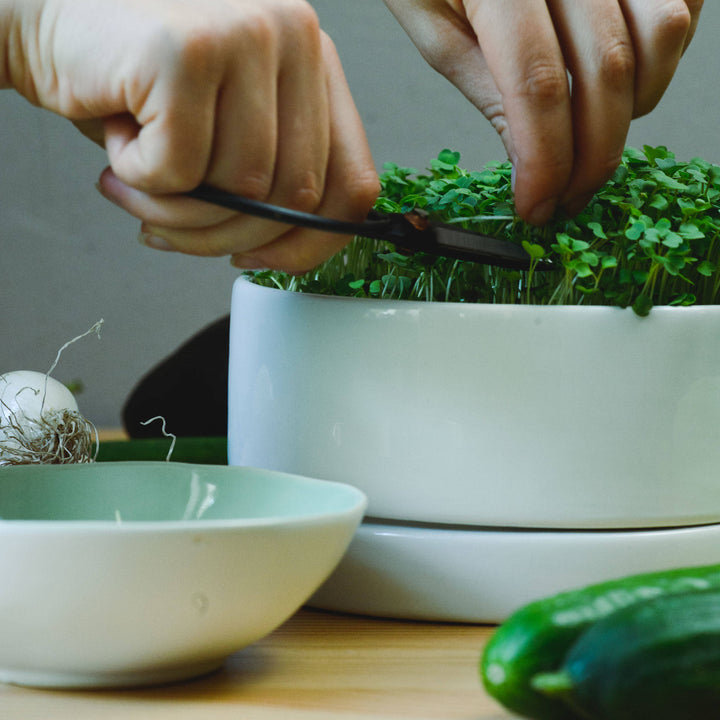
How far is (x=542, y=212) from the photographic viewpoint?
634mm

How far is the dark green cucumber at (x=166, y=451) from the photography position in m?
1.12

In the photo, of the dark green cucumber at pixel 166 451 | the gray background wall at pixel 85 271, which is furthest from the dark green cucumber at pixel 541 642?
the gray background wall at pixel 85 271

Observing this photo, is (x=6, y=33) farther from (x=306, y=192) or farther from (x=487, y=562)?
(x=487, y=562)

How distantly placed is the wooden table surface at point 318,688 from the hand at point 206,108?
0.23 meters

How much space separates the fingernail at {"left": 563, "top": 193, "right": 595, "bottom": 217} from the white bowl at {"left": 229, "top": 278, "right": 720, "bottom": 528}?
113 millimetres

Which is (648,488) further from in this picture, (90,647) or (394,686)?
(90,647)

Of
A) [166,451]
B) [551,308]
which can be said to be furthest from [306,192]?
[166,451]

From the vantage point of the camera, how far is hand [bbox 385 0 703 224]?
598 millimetres

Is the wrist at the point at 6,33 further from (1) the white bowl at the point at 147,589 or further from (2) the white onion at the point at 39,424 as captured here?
(2) the white onion at the point at 39,424

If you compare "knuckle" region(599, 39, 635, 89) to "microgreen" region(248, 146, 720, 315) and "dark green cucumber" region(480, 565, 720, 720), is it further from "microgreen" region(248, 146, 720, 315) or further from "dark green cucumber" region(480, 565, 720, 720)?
"dark green cucumber" region(480, 565, 720, 720)

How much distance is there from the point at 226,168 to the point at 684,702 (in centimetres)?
33

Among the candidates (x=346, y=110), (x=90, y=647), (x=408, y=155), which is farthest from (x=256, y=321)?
(x=408, y=155)

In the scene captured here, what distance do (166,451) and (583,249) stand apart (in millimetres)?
675

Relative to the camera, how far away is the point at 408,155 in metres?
2.47
